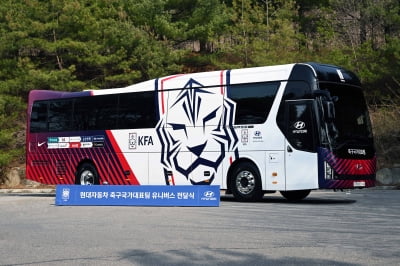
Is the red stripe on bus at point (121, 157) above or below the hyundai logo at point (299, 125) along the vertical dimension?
below

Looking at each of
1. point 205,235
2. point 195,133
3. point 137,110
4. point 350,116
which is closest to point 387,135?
point 350,116

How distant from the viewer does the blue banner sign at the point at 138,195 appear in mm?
17500

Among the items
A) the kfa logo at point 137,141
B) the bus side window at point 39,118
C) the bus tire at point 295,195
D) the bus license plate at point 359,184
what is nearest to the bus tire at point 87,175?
the kfa logo at point 137,141

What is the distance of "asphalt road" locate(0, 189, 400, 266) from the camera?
8.70 meters

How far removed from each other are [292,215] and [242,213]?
45.1 inches

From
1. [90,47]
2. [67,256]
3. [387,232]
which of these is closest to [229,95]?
[387,232]

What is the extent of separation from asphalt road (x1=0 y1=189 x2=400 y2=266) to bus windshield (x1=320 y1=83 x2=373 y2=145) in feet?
6.44

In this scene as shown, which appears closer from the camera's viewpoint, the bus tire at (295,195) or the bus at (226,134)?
the bus at (226,134)

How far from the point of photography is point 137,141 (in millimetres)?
21484

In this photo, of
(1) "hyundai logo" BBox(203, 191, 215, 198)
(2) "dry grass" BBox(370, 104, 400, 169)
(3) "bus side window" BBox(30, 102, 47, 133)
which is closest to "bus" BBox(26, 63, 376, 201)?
(3) "bus side window" BBox(30, 102, 47, 133)

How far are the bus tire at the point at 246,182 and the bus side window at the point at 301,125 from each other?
4.77 feet

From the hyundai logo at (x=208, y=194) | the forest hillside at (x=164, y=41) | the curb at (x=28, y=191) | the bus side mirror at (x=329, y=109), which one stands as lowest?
the curb at (x=28, y=191)

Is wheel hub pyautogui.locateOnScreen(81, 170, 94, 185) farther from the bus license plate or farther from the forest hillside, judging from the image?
the forest hillside

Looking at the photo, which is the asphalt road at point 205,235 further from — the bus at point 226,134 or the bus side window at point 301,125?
the bus side window at point 301,125
